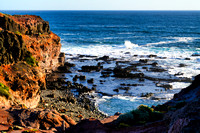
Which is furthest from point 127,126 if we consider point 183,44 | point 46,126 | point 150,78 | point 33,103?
point 183,44

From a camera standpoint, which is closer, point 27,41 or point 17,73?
point 17,73

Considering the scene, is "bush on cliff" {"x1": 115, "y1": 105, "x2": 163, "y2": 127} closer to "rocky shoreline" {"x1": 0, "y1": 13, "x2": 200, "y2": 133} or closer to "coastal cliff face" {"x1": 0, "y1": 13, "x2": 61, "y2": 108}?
"rocky shoreline" {"x1": 0, "y1": 13, "x2": 200, "y2": 133}

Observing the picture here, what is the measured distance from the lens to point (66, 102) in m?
33.7

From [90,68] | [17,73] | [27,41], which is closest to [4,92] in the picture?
[17,73]

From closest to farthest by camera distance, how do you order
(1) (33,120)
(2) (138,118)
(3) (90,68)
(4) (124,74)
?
(2) (138,118) → (1) (33,120) → (4) (124,74) → (3) (90,68)

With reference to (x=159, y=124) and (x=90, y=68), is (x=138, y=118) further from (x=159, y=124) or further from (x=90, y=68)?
(x=90, y=68)

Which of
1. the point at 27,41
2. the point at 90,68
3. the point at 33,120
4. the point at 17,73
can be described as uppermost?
the point at 27,41

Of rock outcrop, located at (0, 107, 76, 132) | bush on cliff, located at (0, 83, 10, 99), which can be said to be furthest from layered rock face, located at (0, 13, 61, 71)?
rock outcrop, located at (0, 107, 76, 132)

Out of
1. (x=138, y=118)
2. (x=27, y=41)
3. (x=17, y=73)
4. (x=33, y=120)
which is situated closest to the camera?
(x=138, y=118)

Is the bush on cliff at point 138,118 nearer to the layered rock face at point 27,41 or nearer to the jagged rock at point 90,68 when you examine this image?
the layered rock face at point 27,41

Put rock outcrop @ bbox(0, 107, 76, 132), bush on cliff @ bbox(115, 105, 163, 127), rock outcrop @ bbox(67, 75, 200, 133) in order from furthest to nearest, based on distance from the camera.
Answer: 1. rock outcrop @ bbox(0, 107, 76, 132)
2. bush on cliff @ bbox(115, 105, 163, 127)
3. rock outcrop @ bbox(67, 75, 200, 133)

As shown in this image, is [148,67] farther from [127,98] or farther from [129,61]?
[127,98]

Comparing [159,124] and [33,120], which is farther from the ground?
[159,124]

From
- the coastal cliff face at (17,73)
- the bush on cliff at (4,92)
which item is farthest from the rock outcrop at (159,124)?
the coastal cliff face at (17,73)
